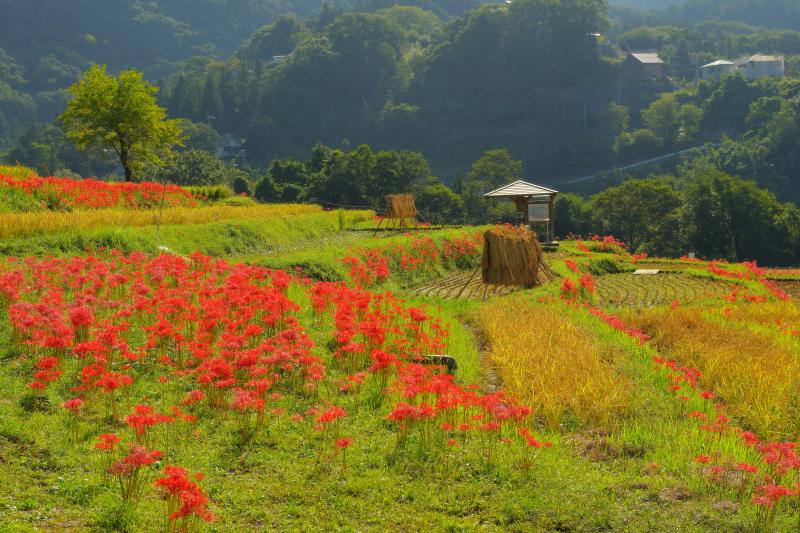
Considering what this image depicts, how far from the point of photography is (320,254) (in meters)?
20.3

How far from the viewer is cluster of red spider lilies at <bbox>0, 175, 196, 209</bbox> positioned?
74.0 feet

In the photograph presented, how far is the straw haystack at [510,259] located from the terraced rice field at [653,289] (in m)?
2.14

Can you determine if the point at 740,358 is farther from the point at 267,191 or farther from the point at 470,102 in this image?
the point at 470,102

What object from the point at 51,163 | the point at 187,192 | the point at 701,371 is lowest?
the point at 701,371

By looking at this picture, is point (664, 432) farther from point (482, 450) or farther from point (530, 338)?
point (530, 338)

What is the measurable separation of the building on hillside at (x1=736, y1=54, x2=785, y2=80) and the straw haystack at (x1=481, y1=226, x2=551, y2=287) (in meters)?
172

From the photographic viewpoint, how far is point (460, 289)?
2072 centimetres

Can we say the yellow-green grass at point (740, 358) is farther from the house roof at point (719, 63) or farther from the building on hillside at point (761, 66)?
the building on hillside at point (761, 66)

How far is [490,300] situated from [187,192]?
19069 millimetres

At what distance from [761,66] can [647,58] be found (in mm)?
27292

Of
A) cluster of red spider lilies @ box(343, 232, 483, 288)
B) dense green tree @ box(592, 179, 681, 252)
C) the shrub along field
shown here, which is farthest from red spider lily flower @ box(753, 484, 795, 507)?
dense green tree @ box(592, 179, 681, 252)

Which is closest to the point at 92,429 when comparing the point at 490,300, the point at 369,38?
the point at 490,300

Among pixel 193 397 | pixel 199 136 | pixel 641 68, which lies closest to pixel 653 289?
pixel 193 397

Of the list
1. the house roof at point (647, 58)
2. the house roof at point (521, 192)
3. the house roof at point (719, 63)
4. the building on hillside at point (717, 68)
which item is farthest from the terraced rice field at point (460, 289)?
the house roof at point (719, 63)
